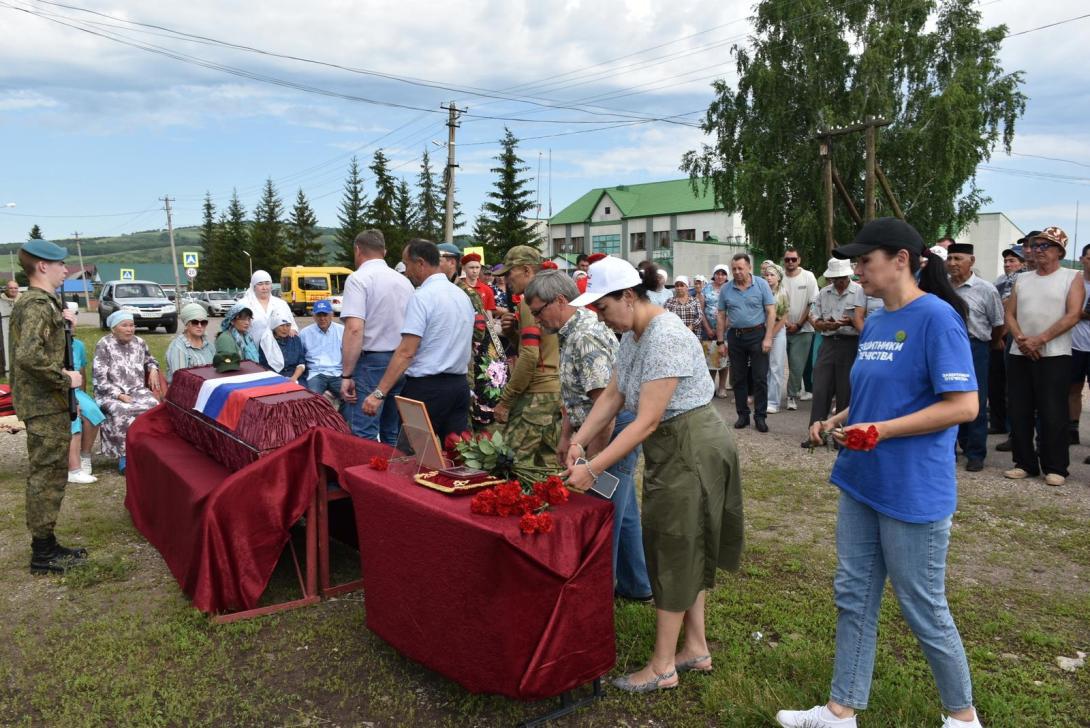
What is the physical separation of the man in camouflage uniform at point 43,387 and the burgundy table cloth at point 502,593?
2.67 m

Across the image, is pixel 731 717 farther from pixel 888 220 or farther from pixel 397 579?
pixel 888 220

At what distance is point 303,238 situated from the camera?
77.6 metres

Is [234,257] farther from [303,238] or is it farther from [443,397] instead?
[443,397]

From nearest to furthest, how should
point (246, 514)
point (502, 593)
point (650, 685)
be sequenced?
point (502, 593) → point (650, 685) → point (246, 514)

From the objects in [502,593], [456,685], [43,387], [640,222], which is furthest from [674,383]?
[640,222]

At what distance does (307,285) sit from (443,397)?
4077cm

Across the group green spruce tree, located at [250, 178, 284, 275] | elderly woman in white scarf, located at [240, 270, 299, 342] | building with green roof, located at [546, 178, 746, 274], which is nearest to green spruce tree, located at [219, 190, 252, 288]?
green spruce tree, located at [250, 178, 284, 275]

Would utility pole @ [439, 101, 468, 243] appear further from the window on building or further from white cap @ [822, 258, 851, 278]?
the window on building

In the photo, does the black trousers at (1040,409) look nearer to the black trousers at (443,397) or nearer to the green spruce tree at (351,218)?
the black trousers at (443,397)

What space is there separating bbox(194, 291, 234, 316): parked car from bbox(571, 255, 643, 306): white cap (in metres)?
40.8

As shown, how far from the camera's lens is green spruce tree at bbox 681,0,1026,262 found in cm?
2748

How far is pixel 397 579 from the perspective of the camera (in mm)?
3268

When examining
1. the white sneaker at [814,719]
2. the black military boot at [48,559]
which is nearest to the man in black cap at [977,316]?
the white sneaker at [814,719]

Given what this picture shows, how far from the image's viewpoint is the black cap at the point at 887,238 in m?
2.57
